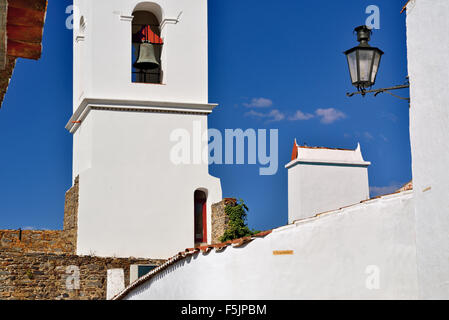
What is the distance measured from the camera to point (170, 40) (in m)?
18.7

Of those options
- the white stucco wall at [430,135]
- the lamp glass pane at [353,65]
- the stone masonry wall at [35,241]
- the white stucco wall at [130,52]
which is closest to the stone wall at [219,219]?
the white stucco wall at [130,52]

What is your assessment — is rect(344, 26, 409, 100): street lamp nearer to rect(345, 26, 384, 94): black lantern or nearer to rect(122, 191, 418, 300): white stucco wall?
rect(345, 26, 384, 94): black lantern

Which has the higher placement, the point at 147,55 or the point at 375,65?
the point at 147,55

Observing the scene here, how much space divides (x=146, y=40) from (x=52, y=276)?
19.9 ft

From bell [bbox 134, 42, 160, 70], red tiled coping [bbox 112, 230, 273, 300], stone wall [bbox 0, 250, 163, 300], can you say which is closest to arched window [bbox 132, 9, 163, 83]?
bell [bbox 134, 42, 160, 70]

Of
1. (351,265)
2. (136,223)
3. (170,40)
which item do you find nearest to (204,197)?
(136,223)

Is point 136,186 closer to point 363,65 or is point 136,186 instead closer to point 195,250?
point 195,250

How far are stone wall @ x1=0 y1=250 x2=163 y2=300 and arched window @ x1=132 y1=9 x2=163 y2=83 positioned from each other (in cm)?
480

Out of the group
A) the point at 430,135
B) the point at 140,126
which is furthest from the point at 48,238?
the point at 430,135

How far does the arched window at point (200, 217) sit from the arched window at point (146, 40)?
2905mm

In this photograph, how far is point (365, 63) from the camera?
290 inches

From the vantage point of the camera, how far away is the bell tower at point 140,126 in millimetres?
17641
